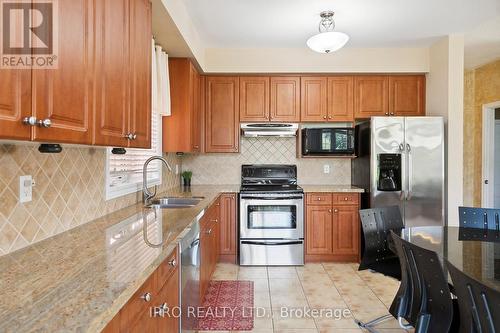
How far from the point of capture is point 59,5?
3.65ft

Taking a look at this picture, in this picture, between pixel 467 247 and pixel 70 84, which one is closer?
pixel 70 84

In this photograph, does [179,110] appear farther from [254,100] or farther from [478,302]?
[478,302]

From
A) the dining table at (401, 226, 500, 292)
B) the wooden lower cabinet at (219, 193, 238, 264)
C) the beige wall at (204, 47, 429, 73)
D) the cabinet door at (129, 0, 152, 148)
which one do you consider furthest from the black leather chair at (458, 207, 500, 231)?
the cabinet door at (129, 0, 152, 148)

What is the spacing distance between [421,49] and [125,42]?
367 cm

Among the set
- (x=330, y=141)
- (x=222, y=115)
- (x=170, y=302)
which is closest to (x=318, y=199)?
(x=330, y=141)

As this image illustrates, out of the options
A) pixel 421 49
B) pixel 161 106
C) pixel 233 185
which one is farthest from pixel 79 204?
pixel 421 49

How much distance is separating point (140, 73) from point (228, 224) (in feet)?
7.84

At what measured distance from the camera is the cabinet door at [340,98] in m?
4.10

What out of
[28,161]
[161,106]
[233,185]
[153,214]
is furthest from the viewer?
[233,185]

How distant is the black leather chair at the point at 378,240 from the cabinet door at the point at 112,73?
1.73 meters

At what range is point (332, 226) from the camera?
3896 mm

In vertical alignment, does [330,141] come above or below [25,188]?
above

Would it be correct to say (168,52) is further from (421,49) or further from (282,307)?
(421,49)

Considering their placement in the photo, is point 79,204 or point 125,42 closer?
point 125,42
